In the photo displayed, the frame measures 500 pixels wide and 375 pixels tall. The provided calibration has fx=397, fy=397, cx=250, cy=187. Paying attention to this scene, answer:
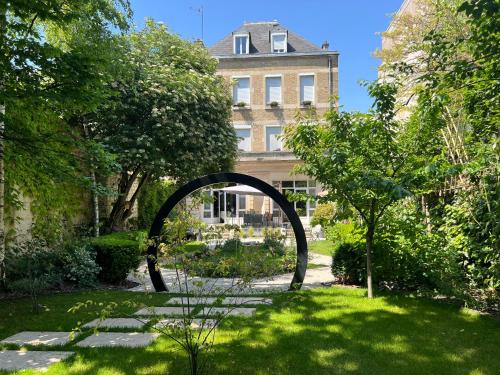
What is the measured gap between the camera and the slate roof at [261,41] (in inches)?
1006

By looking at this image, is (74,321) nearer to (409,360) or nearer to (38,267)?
(38,267)

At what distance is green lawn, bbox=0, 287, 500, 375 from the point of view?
392 cm

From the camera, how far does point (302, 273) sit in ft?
24.2

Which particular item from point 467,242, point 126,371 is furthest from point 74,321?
point 467,242

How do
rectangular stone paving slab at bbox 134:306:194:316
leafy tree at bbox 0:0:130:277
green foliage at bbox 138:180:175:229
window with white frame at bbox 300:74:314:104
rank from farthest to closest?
window with white frame at bbox 300:74:314:104
green foliage at bbox 138:180:175:229
rectangular stone paving slab at bbox 134:306:194:316
leafy tree at bbox 0:0:130:277

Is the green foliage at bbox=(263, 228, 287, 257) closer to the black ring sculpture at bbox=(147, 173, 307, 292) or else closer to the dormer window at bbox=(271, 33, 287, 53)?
the black ring sculpture at bbox=(147, 173, 307, 292)

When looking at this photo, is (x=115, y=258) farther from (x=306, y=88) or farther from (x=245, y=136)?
(x=306, y=88)

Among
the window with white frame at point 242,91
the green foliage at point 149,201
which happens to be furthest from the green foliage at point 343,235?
the window with white frame at point 242,91

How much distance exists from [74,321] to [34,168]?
2.35 m

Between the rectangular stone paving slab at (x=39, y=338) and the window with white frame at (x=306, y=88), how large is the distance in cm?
2204

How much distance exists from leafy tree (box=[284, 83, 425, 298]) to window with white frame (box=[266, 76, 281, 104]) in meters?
18.7

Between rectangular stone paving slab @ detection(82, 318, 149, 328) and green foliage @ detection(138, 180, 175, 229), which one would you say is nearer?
rectangular stone paving slab @ detection(82, 318, 149, 328)

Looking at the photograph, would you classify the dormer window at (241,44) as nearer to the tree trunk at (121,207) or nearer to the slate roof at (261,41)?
the slate roof at (261,41)

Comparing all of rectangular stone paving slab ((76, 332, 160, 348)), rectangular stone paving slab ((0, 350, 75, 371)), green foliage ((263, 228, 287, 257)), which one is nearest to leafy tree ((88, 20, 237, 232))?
green foliage ((263, 228, 287, 257))
